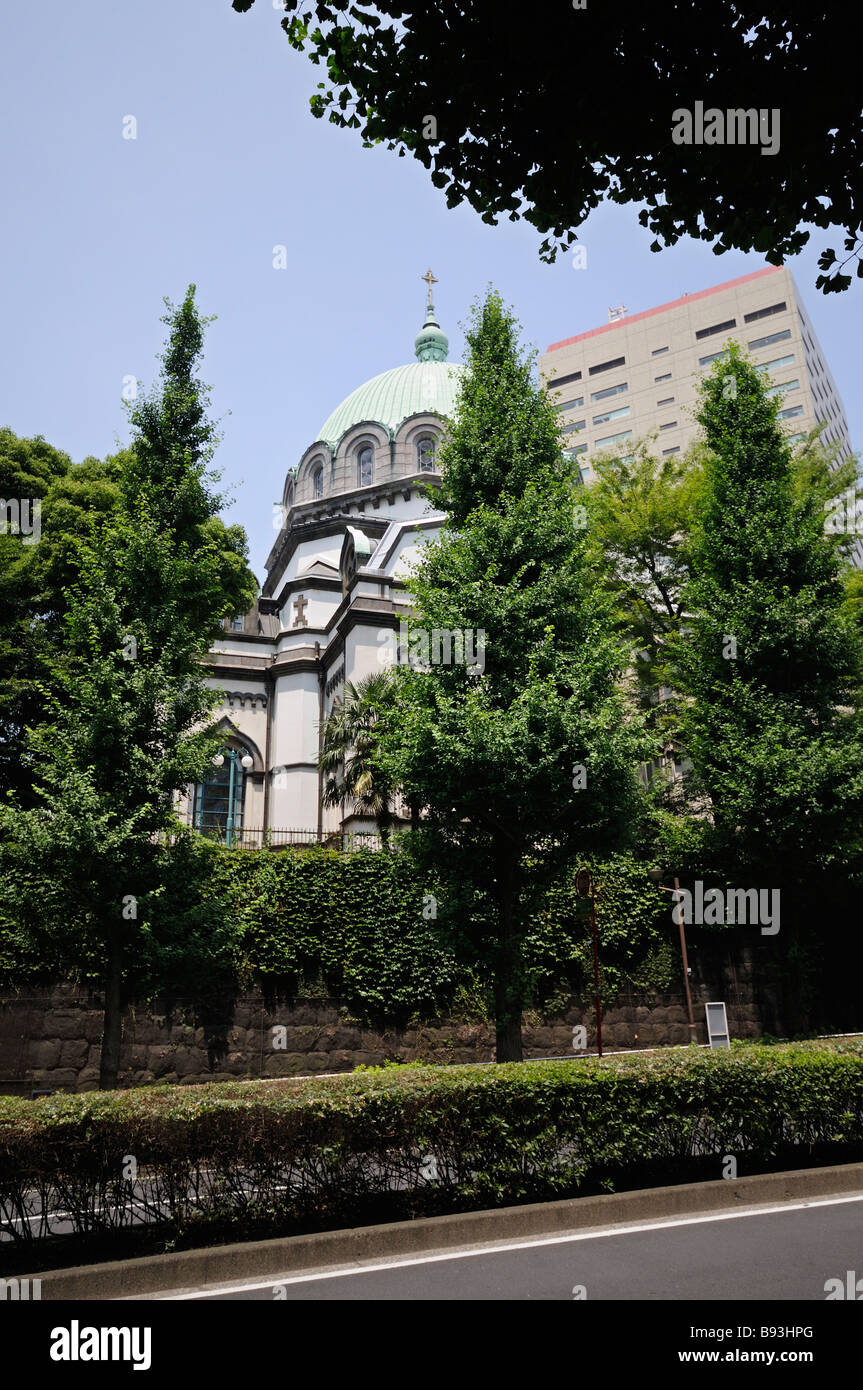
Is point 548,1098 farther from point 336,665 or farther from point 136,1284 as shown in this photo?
point 336,665

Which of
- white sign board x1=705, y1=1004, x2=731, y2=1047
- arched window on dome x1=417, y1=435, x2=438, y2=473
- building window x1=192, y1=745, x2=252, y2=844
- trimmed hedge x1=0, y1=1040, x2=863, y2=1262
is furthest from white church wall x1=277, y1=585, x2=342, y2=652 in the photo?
trimmed hedge x1=0, y1=1040, x2=863, y2=1262

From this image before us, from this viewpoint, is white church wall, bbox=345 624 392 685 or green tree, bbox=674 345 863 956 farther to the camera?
white church wall, bbox=345 624 392 685

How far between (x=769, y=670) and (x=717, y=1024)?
7953 millimetres

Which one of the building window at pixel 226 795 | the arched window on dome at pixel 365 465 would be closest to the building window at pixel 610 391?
the arched window on dome at pixel 365 465

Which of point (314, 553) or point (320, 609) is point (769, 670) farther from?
point (314, 553)

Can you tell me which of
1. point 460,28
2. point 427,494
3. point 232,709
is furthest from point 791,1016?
point 232,709

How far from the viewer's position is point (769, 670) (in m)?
19.7

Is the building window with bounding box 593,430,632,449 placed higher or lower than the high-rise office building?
lower

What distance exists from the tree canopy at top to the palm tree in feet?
55.2

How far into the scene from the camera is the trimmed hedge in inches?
276

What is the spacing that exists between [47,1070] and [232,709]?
21.8 metres

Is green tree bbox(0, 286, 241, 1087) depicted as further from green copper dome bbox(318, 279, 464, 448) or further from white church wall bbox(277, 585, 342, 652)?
green copper dome bbox(318, 279, 464, 448)

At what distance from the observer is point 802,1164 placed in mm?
9539

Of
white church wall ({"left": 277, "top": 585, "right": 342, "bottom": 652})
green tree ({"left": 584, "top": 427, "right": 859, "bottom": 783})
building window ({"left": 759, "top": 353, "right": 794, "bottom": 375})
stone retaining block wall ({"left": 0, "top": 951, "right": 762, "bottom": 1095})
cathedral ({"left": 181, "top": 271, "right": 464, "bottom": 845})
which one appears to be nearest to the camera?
stone retaining block wall ({"left": 0, "top": 951, "right": 762, "bottom": 1095})
